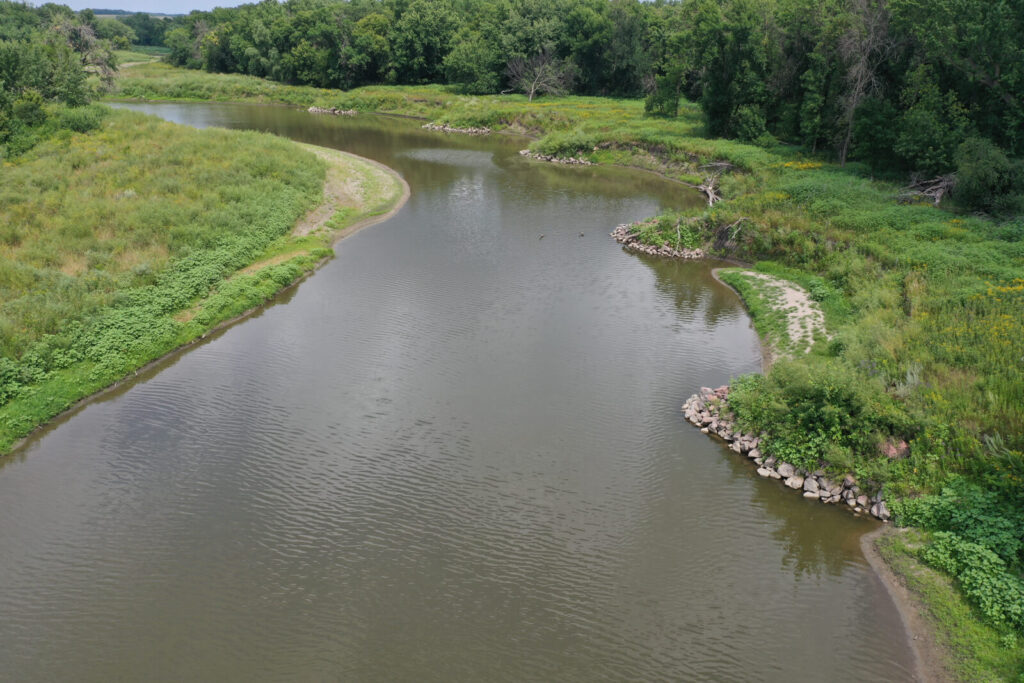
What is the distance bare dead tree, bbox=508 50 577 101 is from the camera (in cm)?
9262

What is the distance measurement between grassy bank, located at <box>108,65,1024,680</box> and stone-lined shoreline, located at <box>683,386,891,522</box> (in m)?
0.36

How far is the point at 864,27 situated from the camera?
146ft

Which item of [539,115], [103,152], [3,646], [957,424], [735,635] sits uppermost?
[539,115]

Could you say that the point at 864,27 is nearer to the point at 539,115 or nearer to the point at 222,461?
the point at 539,115

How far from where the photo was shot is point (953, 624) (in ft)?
49.1

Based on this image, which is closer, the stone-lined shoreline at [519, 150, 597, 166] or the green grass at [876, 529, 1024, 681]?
the green grass at [876, 529, 1024, 681]

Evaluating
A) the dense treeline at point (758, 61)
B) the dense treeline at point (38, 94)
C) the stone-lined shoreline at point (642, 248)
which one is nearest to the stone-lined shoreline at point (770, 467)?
the stone-lined shoreline at point (642, 248)

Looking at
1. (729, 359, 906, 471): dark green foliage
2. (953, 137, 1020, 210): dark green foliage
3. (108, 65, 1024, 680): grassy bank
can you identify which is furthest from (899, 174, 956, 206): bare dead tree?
(729, 359, 906, 471): dark green foliage

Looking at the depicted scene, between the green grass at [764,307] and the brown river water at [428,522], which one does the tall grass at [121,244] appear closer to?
the brown river water at [428,522]

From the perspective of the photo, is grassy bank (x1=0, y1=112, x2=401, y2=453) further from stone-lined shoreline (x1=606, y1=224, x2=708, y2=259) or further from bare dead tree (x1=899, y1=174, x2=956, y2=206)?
bare dead tree (x1=899, y1=174, x2=956, y2=206)

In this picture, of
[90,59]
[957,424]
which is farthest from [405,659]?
[90,59]

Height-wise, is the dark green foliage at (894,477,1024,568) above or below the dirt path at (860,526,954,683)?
above

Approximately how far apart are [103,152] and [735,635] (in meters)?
50.0

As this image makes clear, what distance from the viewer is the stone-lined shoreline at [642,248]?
1565 inches
